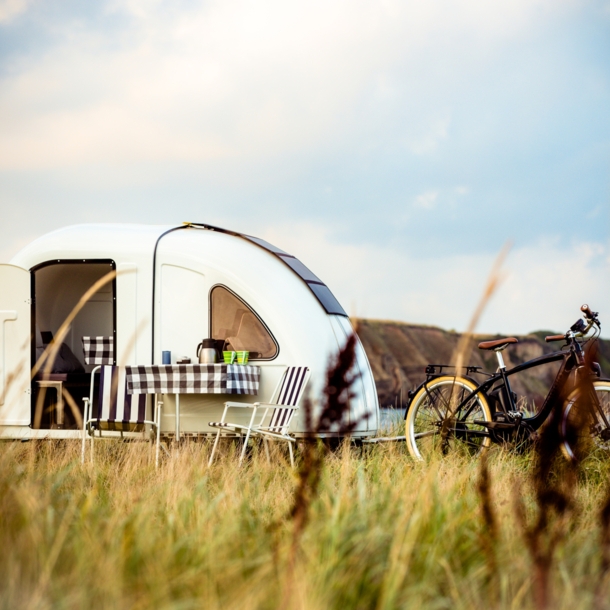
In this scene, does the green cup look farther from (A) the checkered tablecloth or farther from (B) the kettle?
(A) the checkered tablecloth

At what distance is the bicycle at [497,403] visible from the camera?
6.34 metres

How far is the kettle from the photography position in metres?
8.05

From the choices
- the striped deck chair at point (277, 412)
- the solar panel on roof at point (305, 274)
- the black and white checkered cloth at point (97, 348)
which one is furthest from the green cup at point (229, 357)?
the black and white checkered cloth at point (97, 348)

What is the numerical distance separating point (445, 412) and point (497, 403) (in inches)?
19.7

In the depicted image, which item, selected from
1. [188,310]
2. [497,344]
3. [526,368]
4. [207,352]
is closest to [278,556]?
[526,368]

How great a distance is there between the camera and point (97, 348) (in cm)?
1034

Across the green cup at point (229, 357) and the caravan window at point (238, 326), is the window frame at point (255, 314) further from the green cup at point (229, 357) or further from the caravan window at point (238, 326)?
the green cup at point (229, 357)

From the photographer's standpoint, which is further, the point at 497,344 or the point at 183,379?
the point at 183,379

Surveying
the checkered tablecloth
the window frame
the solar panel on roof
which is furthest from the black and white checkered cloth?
the checkered tablecloth

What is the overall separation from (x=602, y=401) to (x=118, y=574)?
15.1 feet

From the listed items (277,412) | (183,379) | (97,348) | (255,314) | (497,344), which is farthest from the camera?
(97,348)

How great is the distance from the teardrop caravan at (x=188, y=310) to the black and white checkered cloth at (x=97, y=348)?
1.50 metres

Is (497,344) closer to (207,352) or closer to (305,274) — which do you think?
(305,274)

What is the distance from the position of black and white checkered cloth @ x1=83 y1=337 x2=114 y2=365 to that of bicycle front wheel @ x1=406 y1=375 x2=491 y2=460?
4208mm
